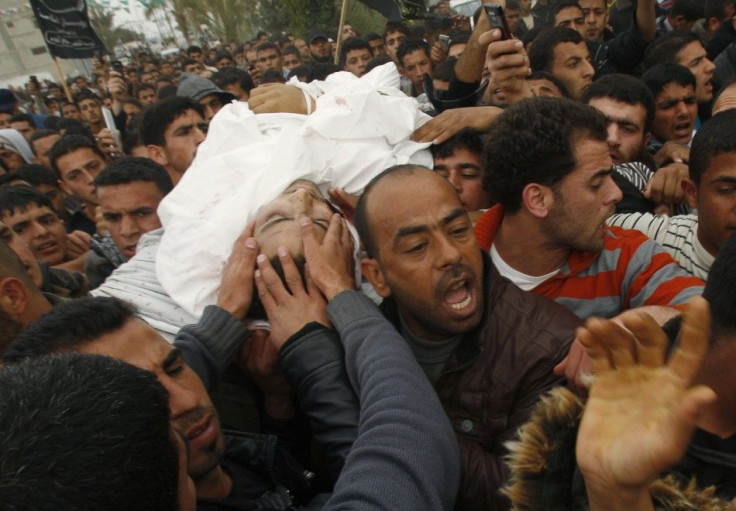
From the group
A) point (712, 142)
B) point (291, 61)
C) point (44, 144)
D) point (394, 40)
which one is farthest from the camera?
point (291, 61)

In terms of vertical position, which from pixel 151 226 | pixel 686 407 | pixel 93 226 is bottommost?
pixel 93 226

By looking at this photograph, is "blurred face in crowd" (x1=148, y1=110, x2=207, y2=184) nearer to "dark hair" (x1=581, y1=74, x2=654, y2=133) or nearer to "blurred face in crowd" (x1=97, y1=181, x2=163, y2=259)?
"blurred face in crowd" (x1=97, y1=181, x2=163, y2=259)

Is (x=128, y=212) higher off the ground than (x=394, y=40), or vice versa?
(x=394, y=40)

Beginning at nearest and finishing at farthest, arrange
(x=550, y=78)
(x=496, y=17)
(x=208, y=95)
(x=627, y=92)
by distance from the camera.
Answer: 1. (x=496, y=17)
2. (x=627, y=92)
3. (x=550, y=78)
4. (x=208, y=95)

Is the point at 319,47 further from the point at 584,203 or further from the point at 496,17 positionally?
the point at 584,203

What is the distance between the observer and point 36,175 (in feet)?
15.1

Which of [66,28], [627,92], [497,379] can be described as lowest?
[497,379]

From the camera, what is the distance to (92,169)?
4734 millimetres

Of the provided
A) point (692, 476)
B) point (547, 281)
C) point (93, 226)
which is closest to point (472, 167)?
point (547, 281)

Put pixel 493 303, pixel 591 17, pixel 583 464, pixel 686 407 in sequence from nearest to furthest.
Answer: pixel 686 407 < pixel 583 464 < pixel 493 303 < pixel 591 17

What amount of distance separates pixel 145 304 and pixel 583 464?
163 centimetres

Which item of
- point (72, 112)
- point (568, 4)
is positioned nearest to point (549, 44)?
point (568, 4)

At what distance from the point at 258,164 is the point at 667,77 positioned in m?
2.92

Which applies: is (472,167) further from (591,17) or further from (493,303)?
(591,17)
